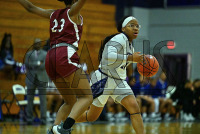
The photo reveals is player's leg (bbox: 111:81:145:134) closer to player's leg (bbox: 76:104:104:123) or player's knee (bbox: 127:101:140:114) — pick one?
player's knee (bbox: 127:101:140:114)

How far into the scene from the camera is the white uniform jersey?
235 inches

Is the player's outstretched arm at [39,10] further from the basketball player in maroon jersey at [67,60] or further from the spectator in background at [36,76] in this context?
the spectator in background at [36,76]

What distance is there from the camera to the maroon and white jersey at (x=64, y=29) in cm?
515

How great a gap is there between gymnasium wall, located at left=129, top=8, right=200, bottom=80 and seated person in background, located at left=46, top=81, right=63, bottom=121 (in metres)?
7.44

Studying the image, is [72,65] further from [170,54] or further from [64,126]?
[170,54]

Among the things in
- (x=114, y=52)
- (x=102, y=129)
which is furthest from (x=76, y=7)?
(x=102, y=129)

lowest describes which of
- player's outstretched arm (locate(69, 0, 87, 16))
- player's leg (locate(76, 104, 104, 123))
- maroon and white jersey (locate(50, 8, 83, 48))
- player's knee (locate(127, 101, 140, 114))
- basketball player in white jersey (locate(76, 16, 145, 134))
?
player's leg (locate(76, 104, 104, 123))

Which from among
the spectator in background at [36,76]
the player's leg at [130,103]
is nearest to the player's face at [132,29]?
the player's leg at [130,103]

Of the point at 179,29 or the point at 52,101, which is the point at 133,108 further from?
the point at 179,29

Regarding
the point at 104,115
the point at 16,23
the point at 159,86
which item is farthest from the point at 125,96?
the point at 16,23

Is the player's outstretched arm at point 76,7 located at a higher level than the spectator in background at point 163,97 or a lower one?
higher

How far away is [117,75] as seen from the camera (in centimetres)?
615

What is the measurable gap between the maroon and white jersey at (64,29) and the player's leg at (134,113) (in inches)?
49.0

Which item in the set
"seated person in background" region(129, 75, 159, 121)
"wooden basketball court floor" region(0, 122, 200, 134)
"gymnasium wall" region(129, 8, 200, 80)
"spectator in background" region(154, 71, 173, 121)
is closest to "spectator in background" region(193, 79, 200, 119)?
"spectator in background" region(154, 71, 173, 121)
